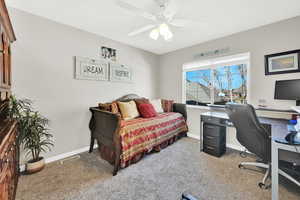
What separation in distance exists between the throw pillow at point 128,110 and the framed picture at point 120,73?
65cm

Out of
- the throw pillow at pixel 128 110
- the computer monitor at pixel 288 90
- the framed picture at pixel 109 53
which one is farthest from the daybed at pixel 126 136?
the computer monitor at pixel 288 90

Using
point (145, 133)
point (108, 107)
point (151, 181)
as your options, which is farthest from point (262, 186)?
point (108, 107)

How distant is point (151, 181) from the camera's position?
1.71 meters

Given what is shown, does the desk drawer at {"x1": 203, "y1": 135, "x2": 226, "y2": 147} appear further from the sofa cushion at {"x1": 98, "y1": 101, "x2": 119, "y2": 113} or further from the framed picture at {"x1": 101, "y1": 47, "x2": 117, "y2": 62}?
the framed picture at {"x1": 101, "y1": 47, "x2": 117, "y2": 62}

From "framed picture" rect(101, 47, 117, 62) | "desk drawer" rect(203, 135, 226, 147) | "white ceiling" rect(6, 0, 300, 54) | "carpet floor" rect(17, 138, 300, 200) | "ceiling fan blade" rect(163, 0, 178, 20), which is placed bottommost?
"carpet floor" rect(17, 138, 300, 200)

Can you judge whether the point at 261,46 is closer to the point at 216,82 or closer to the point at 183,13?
the point at 216,82

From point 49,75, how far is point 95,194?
1.87m

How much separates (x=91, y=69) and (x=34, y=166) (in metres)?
1.74

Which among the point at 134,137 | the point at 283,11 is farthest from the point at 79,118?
the point at 283,11

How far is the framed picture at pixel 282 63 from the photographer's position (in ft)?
6.90

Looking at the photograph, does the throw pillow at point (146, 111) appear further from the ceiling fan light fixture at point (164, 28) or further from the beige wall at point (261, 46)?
the ceiling fan light fixture at point (164, 28)

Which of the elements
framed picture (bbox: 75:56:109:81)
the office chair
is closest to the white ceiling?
framed picture (bbox: 75:56:109:81)

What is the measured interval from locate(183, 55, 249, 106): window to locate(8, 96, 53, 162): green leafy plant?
3.10 metres

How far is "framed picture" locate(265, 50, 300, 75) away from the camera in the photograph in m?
2.10
